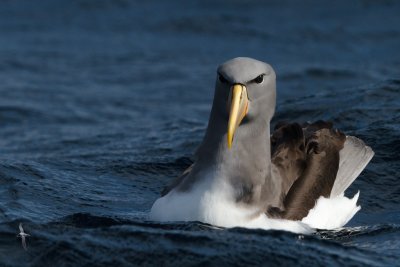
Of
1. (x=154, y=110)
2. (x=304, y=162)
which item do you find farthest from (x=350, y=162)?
(x=154, y=110)

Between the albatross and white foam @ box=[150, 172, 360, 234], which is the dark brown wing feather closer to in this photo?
the albatross

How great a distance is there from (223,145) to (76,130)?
7494mm

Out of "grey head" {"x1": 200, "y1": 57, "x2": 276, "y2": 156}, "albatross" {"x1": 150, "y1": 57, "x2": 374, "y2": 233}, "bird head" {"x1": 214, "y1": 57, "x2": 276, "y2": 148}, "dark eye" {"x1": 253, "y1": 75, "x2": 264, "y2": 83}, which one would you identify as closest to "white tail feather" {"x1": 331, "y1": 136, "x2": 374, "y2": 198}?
"albatross" {"x1": 150, "y1": 57, "x2": 374, "y2": 233}

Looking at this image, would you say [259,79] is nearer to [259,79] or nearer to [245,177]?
[259,79]

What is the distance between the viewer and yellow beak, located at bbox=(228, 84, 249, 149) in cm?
796

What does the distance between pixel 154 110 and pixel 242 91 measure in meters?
8.83

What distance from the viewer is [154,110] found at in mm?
16828

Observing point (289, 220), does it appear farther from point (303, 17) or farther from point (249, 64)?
point (303, 17)

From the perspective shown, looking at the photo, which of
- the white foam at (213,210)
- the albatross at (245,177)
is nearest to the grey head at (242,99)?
the albatross at (245,177)

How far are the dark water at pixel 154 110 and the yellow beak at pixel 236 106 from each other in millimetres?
760

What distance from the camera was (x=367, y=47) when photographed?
65.9ft

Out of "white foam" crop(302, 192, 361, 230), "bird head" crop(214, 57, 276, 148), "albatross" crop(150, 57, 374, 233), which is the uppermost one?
"bird head" crop(214, 57, 276, 148)

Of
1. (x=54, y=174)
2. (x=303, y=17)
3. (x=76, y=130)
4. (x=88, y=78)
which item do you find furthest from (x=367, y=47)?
(x=54, y=174)

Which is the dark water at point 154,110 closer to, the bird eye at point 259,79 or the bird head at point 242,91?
the bird head at point 242,91
